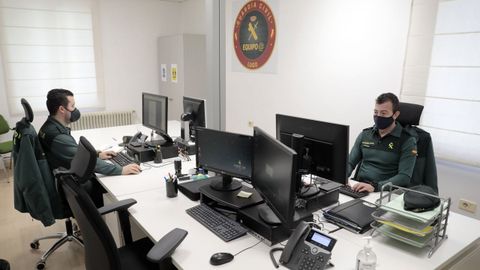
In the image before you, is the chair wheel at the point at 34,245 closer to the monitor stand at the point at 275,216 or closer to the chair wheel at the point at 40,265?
the chair wheel at the point at 40,265

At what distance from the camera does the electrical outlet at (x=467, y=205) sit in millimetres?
2754

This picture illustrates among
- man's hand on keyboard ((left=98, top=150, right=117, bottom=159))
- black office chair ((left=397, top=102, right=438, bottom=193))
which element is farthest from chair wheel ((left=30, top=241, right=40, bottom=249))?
black office chair ((left=397, top=102, right=438, bottom=193))

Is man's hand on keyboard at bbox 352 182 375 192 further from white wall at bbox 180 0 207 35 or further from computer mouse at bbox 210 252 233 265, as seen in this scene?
white wall at bbox 180 0 207 35

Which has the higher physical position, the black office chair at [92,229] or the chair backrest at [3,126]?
the black office chair at [92,229]

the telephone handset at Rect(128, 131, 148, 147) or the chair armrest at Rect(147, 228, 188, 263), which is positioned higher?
the telephone handset at Rect(128, 131, 148, 147)

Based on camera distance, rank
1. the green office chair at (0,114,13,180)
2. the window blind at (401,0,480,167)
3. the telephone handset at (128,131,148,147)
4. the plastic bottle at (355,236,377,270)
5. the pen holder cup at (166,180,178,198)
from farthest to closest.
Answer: the green office chair at (0,114,13,180), the telephone handset at (128,131,148,147), the window blind at (401,0,480,167), the pen holder cup at (166,180,178,198), the plastic bottle at (355,236,377,270)

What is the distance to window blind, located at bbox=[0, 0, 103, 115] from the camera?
15.6 feet

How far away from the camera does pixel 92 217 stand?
4.47 ft

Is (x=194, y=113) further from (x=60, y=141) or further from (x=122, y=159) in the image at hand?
(x=60, y=141)

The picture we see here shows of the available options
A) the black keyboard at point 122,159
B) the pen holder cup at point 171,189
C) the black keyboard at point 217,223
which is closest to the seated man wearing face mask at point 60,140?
the black keyboard at point 122,159

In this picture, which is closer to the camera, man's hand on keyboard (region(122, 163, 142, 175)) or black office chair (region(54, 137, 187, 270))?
black office chair (region(54, 137, 187, 270))

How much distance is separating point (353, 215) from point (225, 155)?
792mm

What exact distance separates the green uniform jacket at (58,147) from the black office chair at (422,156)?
85.1 inches

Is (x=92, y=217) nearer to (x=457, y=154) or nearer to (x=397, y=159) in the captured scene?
(x=397, y=159)
